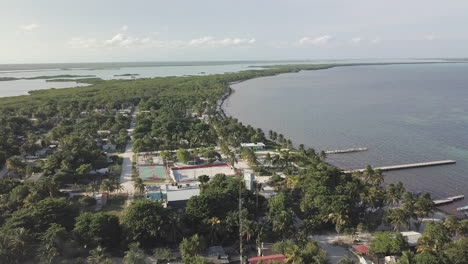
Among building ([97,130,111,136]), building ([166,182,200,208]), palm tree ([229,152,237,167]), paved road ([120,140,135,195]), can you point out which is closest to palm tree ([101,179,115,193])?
paved road ([120,140,135,195])

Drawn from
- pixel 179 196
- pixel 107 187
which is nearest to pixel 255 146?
pixel 179 196

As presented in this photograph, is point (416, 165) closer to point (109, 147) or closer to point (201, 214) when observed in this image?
point (201, 214)

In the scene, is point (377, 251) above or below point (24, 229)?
below

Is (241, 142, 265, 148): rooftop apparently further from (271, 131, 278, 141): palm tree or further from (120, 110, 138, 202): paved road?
(120, 110, 138, 202): paved road

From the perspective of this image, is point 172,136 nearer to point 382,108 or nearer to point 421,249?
point 421,249

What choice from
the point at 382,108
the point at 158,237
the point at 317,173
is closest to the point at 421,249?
the point at 317,173
